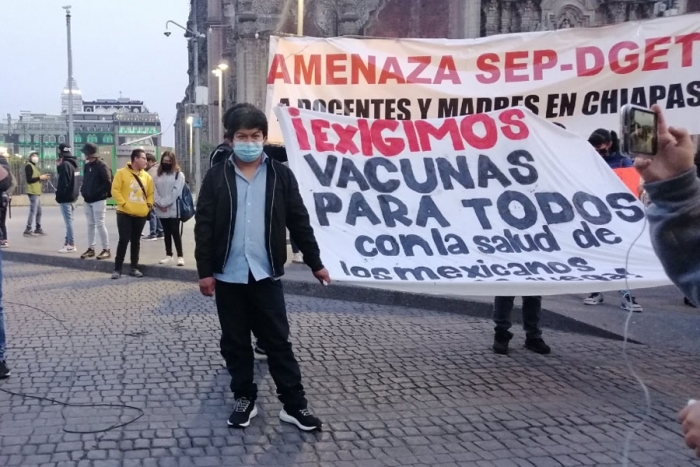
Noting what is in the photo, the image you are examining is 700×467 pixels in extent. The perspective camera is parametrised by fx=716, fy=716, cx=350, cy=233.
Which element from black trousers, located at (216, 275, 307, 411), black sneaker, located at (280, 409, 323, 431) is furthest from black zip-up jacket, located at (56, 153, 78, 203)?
black sneaker, located at (280, 409, 323, 431)

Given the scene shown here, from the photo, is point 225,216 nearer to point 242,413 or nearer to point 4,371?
point 242,413

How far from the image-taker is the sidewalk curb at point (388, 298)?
699 centimetres

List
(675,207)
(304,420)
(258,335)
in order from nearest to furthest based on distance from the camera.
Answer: (675,207) → (304,420) → (258,335)

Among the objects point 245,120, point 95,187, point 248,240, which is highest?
point 245,120

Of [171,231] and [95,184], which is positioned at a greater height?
[95,184]

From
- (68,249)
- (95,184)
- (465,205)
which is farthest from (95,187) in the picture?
(465,205)

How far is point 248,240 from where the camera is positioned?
436 centimetres

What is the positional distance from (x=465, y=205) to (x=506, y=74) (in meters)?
1.74

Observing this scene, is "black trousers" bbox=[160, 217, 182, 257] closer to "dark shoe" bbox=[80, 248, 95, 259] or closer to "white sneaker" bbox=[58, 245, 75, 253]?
"dark shoe" bbox=[80, 248, 95, 259]

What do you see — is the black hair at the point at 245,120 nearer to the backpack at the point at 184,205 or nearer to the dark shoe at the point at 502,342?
the dark shoe at the point at 502,342

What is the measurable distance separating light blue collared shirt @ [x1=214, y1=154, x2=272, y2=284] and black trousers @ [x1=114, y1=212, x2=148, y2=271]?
599 cm

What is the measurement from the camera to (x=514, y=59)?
21.6 feet

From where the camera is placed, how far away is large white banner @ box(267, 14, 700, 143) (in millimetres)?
6348

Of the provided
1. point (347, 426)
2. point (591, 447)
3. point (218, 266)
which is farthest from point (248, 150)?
point (591, 447)
